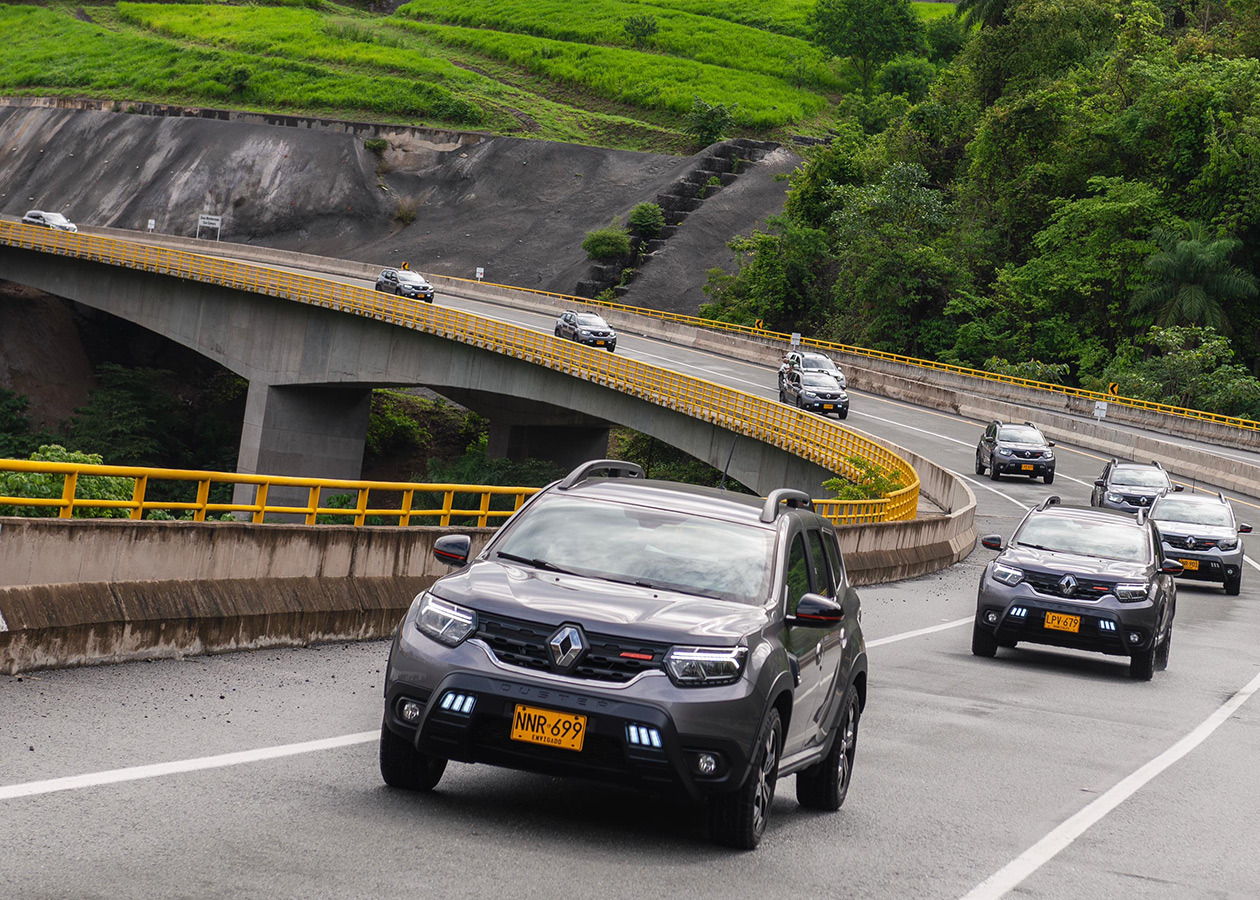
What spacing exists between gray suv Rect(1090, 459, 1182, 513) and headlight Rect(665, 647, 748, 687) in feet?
90.3

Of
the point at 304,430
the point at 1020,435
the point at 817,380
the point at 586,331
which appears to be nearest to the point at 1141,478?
the point at 1020,435

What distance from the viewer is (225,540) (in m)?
10.6

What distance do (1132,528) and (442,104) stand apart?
365 feet

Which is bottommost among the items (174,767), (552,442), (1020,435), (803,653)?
(552,442)

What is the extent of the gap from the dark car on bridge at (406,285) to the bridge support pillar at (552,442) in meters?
9.14

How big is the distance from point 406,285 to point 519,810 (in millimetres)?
64126

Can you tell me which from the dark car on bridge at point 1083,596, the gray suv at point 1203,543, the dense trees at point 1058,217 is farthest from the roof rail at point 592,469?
the dense trees at point 1058,217

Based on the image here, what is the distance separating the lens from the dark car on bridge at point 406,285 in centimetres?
6938

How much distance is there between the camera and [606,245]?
96.7 metres

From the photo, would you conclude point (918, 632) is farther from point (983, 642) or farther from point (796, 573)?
point (796, 573)

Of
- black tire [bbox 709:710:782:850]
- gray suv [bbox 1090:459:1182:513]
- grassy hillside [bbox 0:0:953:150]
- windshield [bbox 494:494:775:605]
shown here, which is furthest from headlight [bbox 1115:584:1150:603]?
grassy hillside [bbox 0:0:953:150]

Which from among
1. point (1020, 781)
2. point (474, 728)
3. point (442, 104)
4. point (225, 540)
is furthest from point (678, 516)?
point (442, 104)

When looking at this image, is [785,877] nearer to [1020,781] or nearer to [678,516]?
[678,516]

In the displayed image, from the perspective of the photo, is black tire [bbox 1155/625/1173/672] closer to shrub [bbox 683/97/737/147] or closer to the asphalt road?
the asphalt road
